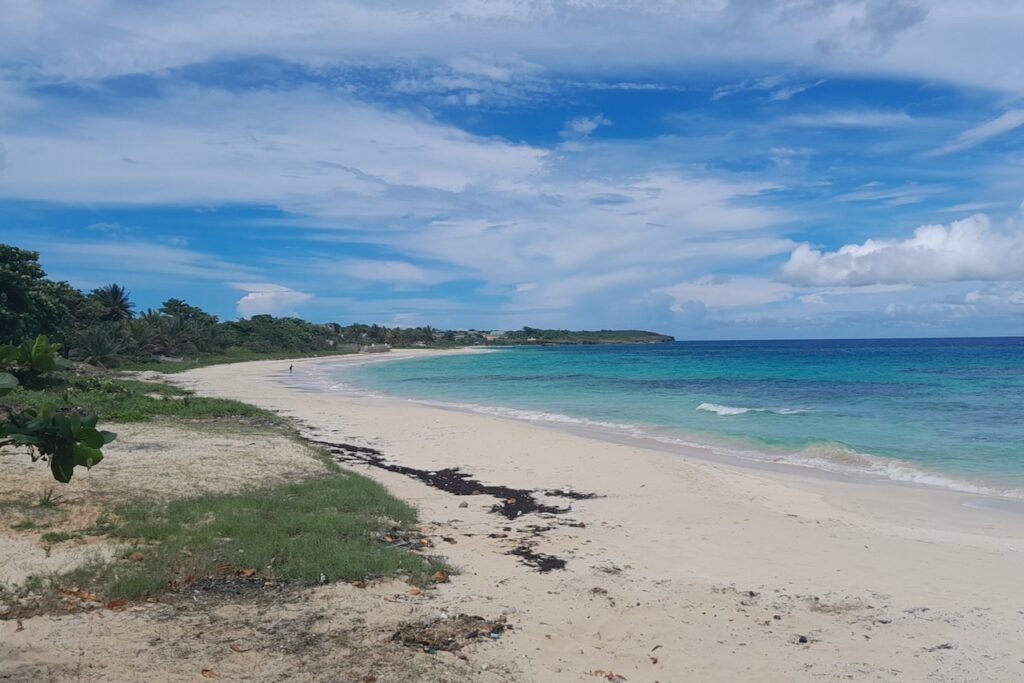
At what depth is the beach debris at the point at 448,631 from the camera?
220 inches

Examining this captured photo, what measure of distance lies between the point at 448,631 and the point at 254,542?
2740 mm

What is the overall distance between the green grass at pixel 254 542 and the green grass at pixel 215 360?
4102cm

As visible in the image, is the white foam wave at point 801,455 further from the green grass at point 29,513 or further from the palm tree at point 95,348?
the palm tree at point 95,348

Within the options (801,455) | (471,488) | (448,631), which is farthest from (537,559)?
(801,455)

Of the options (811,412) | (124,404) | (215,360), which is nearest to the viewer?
(124,404)

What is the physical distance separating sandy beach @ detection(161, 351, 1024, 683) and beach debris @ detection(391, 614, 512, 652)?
190 mm

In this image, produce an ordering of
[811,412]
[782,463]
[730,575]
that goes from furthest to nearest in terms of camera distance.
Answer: [811,412] < [782,463] < [730,575]

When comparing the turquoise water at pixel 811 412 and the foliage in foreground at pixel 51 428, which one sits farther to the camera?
the turquoise water at pixel 811 412

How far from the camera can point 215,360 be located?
6412 centimetres

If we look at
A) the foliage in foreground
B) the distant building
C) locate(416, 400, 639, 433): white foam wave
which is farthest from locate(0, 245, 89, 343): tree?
the distant building

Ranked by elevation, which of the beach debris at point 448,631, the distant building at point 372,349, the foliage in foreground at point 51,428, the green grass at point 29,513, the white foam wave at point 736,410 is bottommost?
the beach debris at point 448,631

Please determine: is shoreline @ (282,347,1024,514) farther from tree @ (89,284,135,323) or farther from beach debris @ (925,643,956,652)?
Result: tree @ (89,284,135,323)

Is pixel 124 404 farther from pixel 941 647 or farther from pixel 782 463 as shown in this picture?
pixel 941 647

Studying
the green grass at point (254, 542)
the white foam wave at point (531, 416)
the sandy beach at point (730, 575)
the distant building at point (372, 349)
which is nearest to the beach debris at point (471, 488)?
the sandy beach at point (730, 575)
